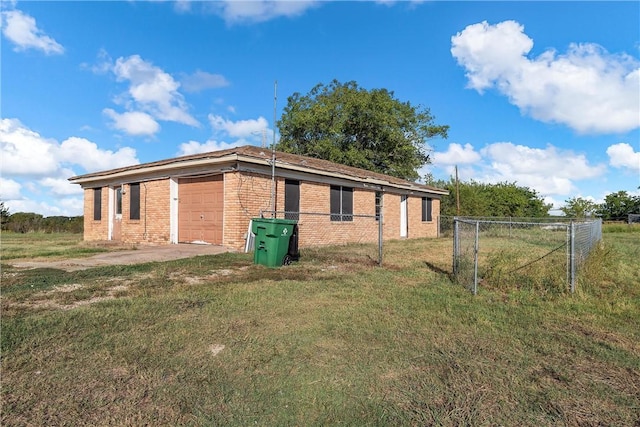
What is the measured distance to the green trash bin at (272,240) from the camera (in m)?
8.40

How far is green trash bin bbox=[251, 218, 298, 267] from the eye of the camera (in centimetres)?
840

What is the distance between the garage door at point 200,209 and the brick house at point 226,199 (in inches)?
1.3

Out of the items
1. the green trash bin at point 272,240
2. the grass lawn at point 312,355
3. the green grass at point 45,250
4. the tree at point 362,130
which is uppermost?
the tree at point 362,130

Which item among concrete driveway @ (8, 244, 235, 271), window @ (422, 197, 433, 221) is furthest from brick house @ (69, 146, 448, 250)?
window @ (422, 197, 433, 221)

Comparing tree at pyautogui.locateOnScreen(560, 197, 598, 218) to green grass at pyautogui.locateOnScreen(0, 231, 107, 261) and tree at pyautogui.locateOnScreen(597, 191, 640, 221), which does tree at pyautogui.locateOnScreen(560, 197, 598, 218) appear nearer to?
tree at pyautogui.locateOnScreen(597, 191, 640, 221)

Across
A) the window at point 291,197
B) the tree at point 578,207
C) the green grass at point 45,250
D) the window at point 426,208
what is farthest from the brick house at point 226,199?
the tree at point 578,207

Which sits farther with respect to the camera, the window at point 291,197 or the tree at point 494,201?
the tree at point 494,201

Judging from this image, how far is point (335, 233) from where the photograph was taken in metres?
14.7

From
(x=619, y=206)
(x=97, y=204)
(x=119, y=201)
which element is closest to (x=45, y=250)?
(x=119, y=201)

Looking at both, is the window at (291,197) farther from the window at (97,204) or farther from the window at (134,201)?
the window at (97,204)

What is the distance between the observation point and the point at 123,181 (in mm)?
15039

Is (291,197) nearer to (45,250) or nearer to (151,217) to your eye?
(151,217)

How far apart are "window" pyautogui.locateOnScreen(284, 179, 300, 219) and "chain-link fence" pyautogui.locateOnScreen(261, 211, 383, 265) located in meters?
0.06

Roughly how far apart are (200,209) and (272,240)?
498 centimetres
